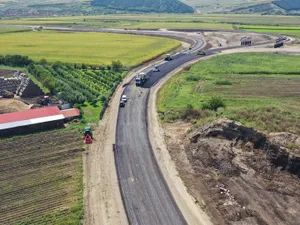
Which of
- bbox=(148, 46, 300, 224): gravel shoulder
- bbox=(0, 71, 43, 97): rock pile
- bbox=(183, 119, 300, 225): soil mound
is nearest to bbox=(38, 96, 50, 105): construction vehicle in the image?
bbox=(0, 71, 43, 97): rock pile

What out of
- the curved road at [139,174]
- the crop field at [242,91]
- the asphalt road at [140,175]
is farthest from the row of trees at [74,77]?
the crop field at [242,91]

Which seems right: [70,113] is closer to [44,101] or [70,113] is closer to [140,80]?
[44,101]

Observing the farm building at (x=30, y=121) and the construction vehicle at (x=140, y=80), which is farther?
the construction vehicle at (x=140, y=80)

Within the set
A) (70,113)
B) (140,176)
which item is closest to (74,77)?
(70,113)

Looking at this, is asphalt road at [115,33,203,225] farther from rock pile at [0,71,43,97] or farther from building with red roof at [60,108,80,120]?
rock pile at [0,71,43,97]

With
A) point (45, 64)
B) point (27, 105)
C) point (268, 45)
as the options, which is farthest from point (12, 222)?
point (268, 45)

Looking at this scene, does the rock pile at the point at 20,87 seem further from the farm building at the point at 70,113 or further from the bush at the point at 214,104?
the bush at the point at 214,104
